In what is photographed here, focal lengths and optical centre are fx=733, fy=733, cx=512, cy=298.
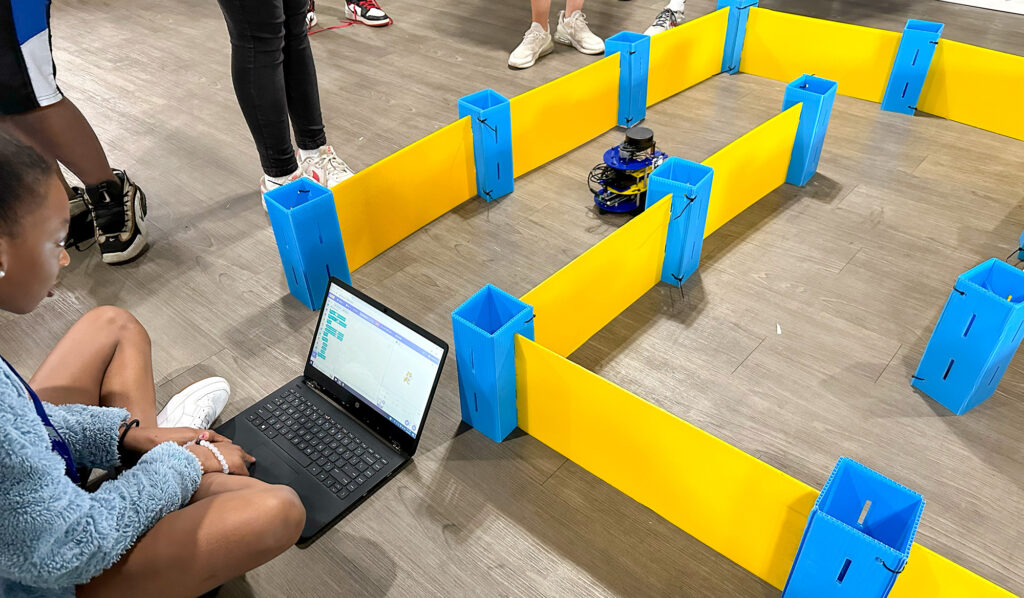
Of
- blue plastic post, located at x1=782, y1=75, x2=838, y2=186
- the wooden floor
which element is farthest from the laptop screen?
blue plastic post, located at x1=782, y1=75, x2=838, y2=186

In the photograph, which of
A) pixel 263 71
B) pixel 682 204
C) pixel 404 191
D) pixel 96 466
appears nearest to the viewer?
pixel 96 466

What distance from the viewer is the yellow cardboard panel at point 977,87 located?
8.45 ft

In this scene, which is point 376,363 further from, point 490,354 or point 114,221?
point 114,221

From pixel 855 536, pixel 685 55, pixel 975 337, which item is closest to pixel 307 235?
pixel 855 536

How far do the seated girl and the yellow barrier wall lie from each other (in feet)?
1.78

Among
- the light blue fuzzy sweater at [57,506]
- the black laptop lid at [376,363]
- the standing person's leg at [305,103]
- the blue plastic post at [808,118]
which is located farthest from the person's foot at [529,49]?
the light blue fuzzy sweater at [57,506]

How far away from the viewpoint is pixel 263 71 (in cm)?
203

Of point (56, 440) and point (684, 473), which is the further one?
point (684, 473)

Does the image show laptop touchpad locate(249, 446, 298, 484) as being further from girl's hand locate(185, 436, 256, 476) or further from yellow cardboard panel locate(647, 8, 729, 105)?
yellow cardboard panel locate(647, 8, 729, 105)

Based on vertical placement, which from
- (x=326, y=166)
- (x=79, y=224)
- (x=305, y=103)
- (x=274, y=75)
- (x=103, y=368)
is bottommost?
(x=79, y=224)

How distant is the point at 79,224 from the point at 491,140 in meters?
1.35

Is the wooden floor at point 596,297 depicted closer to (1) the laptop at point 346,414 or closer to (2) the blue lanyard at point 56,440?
(1) the laptop at point 346,414

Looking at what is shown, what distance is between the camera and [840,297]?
198 centimetres

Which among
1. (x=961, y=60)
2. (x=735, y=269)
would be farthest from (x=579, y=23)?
(x=735, y=269)
